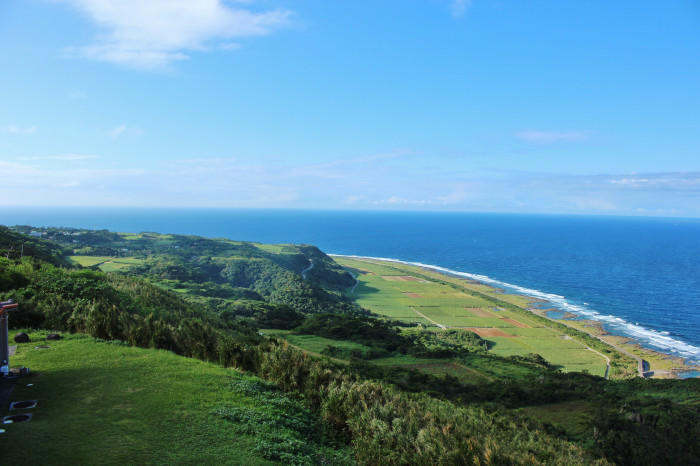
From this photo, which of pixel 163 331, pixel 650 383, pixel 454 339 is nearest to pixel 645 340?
pixel 650 383

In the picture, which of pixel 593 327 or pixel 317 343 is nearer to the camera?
pixel 317 343

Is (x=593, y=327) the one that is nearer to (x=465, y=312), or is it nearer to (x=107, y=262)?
(x=465, y=312)

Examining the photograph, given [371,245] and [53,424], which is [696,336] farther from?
[371,245]

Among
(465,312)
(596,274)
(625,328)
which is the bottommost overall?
(625,328)

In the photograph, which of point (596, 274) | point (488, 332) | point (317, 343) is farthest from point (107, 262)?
point (596, 274)

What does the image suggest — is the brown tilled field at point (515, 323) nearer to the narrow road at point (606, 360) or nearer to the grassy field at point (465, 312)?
the grassy field at point (465, 312)

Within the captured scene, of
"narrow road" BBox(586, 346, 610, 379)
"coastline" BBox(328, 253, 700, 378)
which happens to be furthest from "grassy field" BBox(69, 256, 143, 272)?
"coastline" BBox(328, 253, 700, 378)

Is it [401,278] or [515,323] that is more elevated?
[401,278]

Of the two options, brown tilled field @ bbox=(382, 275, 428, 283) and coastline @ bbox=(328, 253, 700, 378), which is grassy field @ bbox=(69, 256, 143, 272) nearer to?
brown tilled field @ bbox=(382, 275, 428, 283)
